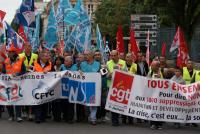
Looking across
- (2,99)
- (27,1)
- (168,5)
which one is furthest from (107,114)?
(168,5)

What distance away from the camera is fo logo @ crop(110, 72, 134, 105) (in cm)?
1388

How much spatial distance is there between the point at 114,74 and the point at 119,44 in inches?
232

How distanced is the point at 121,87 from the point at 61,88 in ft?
5.03

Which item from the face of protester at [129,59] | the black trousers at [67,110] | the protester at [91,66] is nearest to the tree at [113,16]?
the face of protester at [129,59]

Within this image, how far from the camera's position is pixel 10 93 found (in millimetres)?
14711

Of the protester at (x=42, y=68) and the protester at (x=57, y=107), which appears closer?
the protester at (x=42, y=68)

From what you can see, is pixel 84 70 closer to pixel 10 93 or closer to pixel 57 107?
pixel 57 107

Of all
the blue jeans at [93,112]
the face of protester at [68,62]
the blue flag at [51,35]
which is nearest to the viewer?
the blue jeans at [93,112]

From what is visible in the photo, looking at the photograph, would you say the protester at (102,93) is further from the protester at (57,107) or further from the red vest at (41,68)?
Answer: the red vest at (41,68)

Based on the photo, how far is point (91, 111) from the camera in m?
14.3

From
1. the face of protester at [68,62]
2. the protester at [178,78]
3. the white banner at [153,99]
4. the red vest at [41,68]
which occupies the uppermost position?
the face of protester at [68,62]

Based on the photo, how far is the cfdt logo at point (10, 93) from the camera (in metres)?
14.6

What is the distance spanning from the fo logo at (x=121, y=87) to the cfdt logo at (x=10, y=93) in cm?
243

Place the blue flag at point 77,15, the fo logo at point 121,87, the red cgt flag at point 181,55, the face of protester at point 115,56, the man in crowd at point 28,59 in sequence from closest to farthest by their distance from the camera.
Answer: the fo logo at point 121,87 → the face of protester at point 115,56 → the man in crowd at point 28,59 → the red cgt flag at point 181,55 → the blue flag at point 77,15
